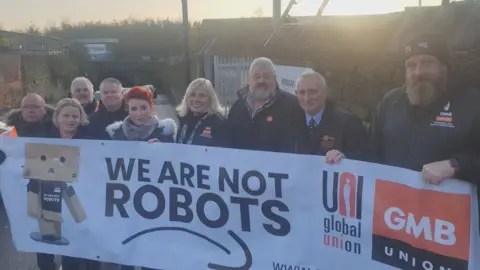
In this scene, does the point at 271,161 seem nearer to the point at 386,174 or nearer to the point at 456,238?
the point at 386,174

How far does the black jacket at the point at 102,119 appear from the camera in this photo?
437 cm

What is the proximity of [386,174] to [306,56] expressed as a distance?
839 centimetres

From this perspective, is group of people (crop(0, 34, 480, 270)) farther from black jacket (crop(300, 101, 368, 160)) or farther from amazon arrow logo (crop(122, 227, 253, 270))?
amazon arrow logo (crop(122, 227, 253, 270))

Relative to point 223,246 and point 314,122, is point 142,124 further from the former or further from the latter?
point 314,122

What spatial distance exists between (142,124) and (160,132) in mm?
152

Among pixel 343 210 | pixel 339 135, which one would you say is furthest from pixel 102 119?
pixel 343 210

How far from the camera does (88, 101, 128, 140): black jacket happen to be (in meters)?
4.37

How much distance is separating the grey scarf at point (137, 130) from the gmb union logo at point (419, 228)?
1.80 meters

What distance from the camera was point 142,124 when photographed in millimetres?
4070

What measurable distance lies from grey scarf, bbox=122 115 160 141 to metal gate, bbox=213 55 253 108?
416 inches

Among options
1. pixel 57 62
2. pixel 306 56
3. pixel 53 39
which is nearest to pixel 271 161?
pixel 306 56

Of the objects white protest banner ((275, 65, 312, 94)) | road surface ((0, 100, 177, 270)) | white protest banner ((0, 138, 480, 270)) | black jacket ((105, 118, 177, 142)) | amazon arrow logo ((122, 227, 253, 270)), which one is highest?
white protest banner ((275, 65, 312, 94))

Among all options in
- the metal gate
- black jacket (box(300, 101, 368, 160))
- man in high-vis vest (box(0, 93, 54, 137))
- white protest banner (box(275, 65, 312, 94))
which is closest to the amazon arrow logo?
black jacket (box(300, 101, 368, 160))

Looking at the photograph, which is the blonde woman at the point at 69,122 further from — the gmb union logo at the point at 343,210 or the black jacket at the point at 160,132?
the gmb union logo at the point at 343,210
